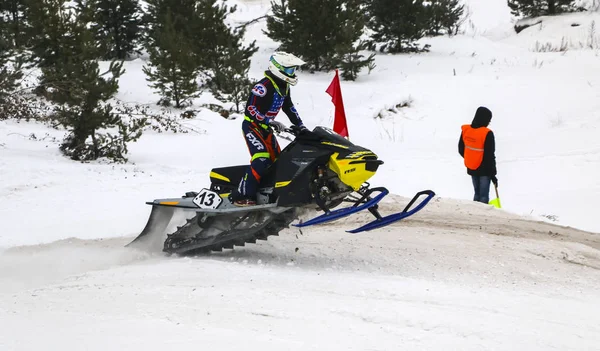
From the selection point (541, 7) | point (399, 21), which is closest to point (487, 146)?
point (399, 21)

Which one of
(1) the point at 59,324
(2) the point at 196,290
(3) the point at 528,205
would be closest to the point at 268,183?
(2) the point at 196,290

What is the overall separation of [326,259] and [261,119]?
1.74 m

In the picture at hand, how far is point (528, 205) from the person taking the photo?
9.12 meters

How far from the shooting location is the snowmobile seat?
637 centimetres

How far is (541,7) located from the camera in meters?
26.7

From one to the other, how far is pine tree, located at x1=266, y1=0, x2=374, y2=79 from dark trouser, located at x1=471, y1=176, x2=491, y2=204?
1064 centimetres

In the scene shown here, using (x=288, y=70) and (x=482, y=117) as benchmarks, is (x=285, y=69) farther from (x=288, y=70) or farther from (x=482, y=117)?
(x=482, y=117)

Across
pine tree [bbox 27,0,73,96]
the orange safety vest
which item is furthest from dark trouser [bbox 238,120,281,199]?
pine tree [bbox 27,0,73,96]

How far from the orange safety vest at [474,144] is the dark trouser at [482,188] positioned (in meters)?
0.24

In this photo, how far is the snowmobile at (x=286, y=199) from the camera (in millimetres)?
5344

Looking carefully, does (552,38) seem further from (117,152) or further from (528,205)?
(117,152)

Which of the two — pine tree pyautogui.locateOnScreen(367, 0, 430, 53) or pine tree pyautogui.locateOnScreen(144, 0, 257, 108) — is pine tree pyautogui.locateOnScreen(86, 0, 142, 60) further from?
pine tree pyautogui.locateOnScreen(367, 0, 430, 53)

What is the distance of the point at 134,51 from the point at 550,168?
18.8 meters

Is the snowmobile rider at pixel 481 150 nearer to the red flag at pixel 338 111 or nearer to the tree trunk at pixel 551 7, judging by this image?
the red flag at pixel 338 111
